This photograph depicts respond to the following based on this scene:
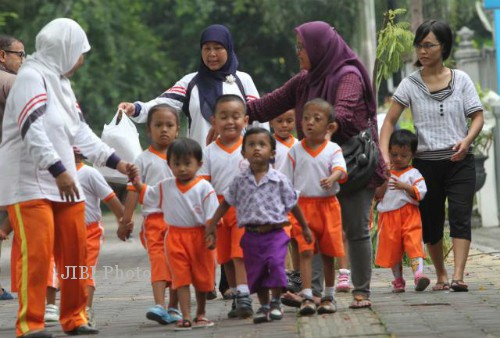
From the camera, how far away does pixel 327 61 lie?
32.6 ft

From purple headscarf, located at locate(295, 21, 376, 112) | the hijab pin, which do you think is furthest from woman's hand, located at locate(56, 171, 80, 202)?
the hijab pin

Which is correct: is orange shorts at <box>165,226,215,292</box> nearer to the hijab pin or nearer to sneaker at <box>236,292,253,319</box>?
sneaker at <box>236,292,253,319</box>

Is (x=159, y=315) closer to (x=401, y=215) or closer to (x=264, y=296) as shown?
(x=264, y=296)

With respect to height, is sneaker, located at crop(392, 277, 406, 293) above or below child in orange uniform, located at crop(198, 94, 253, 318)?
below

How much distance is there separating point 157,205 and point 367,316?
152cm

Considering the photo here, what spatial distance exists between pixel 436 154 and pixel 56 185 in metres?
3.35

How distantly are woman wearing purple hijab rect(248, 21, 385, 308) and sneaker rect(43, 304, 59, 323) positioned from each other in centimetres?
211

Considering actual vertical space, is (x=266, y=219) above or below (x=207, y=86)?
below

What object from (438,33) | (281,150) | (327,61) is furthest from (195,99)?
(438,33)

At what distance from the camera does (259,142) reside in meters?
9.50

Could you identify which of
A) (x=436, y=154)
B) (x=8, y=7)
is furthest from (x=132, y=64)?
(x=436, y=154)

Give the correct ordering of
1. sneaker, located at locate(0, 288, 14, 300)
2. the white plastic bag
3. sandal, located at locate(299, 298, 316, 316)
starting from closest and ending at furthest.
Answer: sandal, located at locate(299, 298, 316, 316) → the white plastic bag → sneaker, located at locate(0, 288, 14, 300)

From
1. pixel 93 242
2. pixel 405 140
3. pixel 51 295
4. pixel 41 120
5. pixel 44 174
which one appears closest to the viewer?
pixel 41 120

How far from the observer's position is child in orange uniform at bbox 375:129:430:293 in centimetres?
1155
